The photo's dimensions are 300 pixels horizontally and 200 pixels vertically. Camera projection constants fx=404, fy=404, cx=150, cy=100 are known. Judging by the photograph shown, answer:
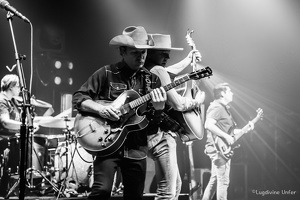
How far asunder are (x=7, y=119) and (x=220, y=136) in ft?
11.4

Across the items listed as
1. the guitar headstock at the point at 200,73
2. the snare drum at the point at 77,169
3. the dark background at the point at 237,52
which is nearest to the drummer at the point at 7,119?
the snare drum at the point at 77,169

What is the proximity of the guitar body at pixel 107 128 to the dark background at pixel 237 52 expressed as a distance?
3544mm

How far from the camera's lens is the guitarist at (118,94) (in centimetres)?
340

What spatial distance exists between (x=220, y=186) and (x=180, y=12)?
12.4ft

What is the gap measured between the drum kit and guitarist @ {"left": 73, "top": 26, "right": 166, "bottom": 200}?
3.10 metres

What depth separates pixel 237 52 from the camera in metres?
8.22

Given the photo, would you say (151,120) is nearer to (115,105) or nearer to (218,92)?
(115,105)

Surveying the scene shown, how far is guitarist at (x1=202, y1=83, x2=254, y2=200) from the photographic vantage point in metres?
6.64

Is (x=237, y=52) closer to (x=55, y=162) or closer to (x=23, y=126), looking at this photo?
(x=55, y=162)

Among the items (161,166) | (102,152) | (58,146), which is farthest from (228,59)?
(102,152)

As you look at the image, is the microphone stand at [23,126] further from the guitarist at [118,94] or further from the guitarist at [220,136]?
the guitarist at [220,136]

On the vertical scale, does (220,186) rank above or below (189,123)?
below

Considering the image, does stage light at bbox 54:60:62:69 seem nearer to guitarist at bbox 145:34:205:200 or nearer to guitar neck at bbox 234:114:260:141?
guitar neck at bbox 234:114:260:141

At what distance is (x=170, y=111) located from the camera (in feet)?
15.0
